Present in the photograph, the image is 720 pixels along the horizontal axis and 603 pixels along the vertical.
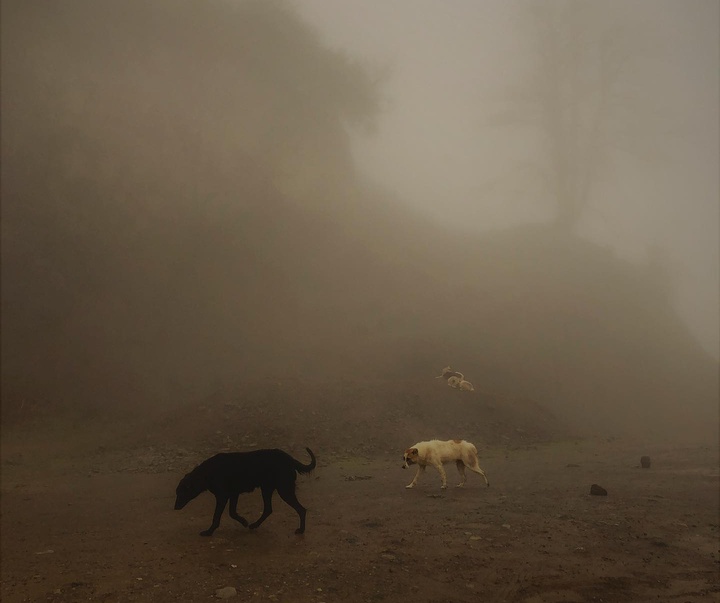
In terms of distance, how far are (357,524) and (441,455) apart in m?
3.08

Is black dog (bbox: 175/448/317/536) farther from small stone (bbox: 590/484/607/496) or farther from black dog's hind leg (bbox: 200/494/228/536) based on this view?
small stone (bbox: 590/484/607/496)

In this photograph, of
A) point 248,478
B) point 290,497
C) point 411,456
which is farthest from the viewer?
point 411,456

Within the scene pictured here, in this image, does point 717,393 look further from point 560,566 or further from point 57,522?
point 57,522

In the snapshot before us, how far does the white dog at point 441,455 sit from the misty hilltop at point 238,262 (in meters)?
9.07

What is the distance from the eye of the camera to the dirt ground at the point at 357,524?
6.30 m

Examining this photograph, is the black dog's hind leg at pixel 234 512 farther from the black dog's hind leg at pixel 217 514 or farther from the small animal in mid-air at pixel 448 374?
the small animal in mid-air at pixel 448 374

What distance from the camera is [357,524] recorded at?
8711 millimetres

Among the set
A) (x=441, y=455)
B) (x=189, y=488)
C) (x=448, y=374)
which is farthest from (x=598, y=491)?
(x=448, y=374)

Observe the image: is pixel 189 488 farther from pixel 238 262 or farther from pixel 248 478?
pixel 238 262

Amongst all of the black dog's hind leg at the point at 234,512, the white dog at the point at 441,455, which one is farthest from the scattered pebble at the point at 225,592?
the white dog at the point at 441,455

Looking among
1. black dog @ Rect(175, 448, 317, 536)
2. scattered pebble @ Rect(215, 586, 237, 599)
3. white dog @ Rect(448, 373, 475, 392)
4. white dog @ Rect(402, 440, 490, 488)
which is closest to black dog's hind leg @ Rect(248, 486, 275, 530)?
black dog @ Rect(175, 448, 317, 536)

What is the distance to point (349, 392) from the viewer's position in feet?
62.4

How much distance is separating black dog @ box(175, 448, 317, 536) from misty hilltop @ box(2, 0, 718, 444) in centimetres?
1296

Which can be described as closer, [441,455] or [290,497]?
[290,497]
